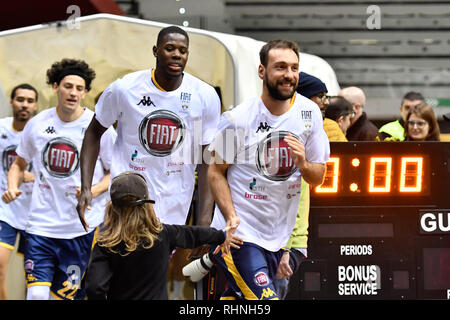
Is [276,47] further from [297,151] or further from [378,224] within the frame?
[378,224]

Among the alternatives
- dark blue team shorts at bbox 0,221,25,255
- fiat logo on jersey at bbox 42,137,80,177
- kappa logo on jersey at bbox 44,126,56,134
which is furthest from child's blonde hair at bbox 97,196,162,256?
dark blue team shorts at bbox 0,221,25,255

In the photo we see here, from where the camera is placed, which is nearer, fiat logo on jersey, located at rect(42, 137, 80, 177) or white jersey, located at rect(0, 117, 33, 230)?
fiat logo on jersey, located at rect(42, 137, 80, 177)

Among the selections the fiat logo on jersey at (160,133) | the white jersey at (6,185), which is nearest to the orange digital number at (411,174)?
the fiat logo on jersey at (160,133)

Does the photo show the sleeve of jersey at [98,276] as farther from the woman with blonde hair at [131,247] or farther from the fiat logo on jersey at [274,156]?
the fiat logo on jersey at [274,156]

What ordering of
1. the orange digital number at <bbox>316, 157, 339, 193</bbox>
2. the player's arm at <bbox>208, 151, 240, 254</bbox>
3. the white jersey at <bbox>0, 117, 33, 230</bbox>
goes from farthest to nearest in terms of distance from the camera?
the white jersey at <bbox>0, 117, 33, 230</bbox> → the orange digital number at <bbox>316, 157, 339, 193</bbox> → the player's arm at <bbox>208, 151, 240, 254</bbox>

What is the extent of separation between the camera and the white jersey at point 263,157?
636 centimetres

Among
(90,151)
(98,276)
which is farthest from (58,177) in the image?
(98,276)

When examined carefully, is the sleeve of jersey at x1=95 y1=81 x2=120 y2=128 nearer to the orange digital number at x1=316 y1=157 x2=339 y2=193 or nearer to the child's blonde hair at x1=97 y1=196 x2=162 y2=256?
the child's blonde hair at x1=97 y1=196 x2=162 y2=256

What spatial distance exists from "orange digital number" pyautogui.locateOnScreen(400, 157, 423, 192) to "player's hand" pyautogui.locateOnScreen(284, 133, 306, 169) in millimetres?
1489

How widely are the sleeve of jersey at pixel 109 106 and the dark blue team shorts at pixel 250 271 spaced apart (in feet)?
3.68

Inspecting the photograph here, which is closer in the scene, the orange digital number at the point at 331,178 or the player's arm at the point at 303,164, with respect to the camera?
the player's arm at the point at 303,164

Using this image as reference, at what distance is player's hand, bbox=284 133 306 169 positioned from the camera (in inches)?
241

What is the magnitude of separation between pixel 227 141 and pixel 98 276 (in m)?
1.40

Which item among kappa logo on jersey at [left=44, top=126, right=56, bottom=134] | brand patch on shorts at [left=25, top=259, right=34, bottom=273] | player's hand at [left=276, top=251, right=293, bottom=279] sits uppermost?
kappa logo on jersey at [left=44, top=126, right=56, bottom=134]
